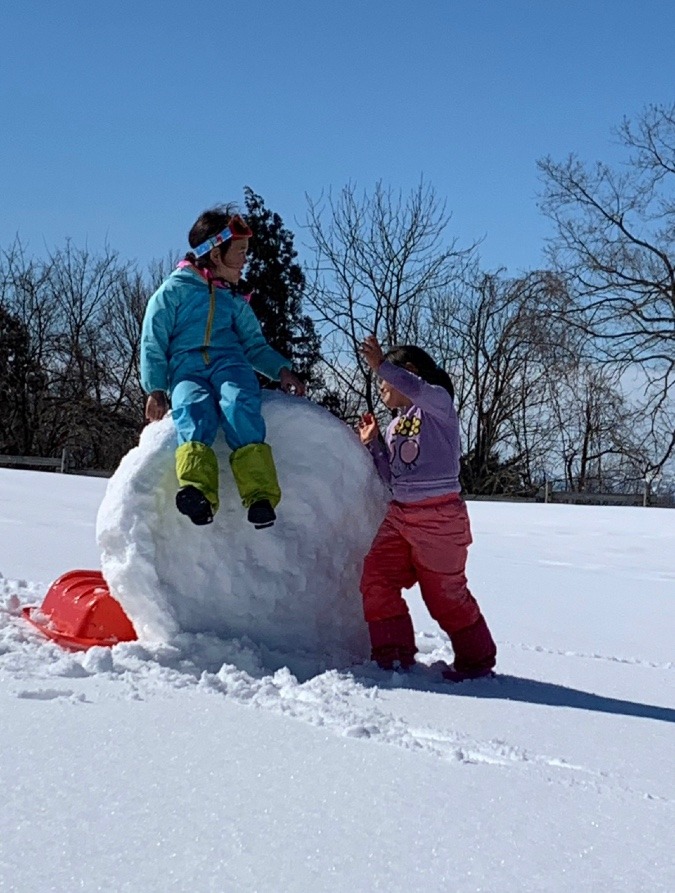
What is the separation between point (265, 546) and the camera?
3.11m

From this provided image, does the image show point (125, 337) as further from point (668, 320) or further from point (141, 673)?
point (141, 673)

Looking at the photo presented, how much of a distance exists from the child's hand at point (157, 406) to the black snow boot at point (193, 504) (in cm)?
48

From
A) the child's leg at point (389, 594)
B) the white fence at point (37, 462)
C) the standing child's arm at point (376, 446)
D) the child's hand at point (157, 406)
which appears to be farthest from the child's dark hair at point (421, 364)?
the white fence at point (37, 462)

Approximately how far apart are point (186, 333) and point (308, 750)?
173 cm

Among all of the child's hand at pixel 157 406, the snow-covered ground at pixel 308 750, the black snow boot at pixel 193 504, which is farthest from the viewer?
the child's hand at pixel 157 406

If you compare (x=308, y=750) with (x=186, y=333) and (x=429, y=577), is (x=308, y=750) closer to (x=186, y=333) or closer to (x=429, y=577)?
(x=429, y=577)

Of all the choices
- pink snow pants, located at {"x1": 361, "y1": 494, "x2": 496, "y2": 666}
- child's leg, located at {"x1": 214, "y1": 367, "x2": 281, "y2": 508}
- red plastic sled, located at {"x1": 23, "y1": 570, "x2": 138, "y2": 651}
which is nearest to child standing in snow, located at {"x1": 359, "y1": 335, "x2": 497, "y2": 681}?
pink snow pants, located at {"x1": 361, "y1": 494, "x2": 496, "y2": 666}

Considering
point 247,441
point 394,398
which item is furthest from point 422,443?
point 247,441

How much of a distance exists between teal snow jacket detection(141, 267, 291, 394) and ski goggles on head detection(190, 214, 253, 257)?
0.09 m

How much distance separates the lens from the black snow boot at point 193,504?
2814 mm

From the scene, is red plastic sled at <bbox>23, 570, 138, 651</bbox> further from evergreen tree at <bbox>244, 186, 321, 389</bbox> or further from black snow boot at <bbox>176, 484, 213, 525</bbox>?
evergreen tree at <bbox>244, 186, 321, 389</bbox>

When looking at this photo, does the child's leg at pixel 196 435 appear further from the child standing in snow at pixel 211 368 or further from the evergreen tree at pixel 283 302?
the evergreen tree at pixel 283 302

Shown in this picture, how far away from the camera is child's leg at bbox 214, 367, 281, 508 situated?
2.95 metres

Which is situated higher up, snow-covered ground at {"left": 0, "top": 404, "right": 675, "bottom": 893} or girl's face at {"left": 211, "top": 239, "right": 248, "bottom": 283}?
girl's face at {"left": 211, "top": 239, "right": 248, "bottom": 283}
